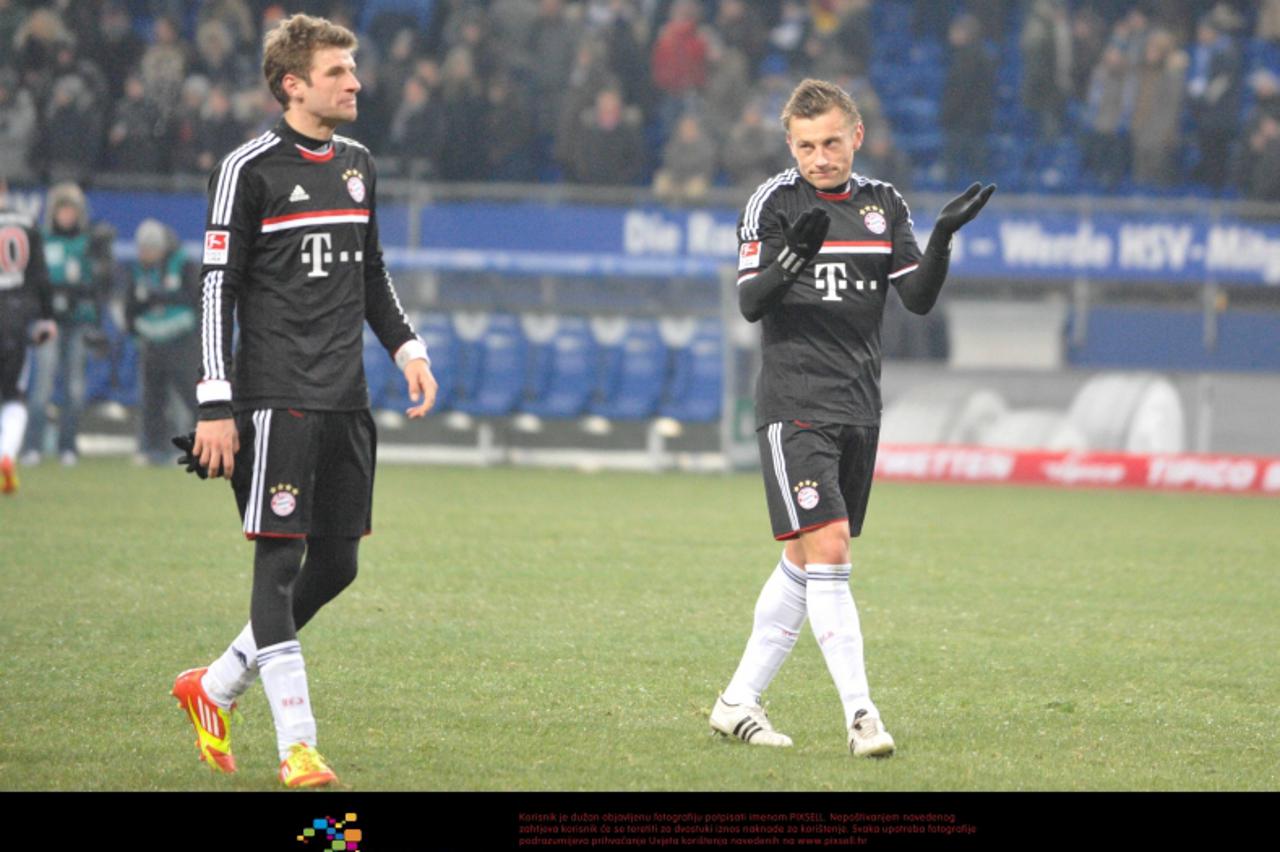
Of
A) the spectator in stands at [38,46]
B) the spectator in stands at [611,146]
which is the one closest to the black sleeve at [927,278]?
the spectator in stands at [611,146]

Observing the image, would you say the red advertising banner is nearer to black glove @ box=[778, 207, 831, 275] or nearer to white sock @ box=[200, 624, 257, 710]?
black glove @ box=[778, 207, 831, 275]

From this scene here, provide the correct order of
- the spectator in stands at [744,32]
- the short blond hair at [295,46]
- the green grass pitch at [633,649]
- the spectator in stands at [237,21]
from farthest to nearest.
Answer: the spectator in stands at [237,21] → the spectator in stands at [744,32] → the green grass pitch at [633,649] → the short blond hair at [295,46]

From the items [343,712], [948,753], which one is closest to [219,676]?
[343,712]

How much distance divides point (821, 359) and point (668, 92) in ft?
59.3

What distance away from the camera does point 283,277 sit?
227 inches

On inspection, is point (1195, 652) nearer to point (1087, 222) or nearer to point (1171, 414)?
point (1171, 414)

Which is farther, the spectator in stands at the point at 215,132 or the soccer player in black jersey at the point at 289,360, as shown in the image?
the spectator in stands at the point at 215,132

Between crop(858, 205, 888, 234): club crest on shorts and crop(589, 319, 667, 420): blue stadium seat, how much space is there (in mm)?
12313

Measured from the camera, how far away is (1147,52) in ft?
74.9

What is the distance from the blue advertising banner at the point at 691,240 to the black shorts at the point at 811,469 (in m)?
12.4

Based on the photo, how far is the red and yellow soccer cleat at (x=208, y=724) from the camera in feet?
19.1

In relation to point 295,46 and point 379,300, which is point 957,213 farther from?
point 295,46

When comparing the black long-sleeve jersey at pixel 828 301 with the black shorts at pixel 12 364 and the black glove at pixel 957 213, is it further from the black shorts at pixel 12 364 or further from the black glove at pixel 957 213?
the black shorts at pixel 12 364

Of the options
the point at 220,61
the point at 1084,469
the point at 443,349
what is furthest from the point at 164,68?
the point at 1084,469
